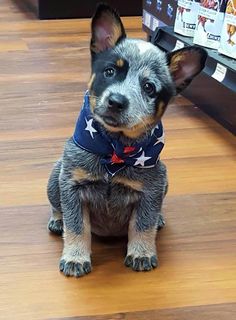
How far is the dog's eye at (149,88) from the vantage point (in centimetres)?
141

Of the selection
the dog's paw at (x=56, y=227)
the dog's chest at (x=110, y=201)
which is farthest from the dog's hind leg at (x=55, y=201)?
the dog's chest at (x=110, y=201)

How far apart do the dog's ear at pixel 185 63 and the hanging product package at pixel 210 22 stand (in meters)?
1.00

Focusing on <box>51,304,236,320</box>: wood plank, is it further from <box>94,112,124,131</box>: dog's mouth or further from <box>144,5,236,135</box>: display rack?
<box>144,5,236,135</box>: display rack

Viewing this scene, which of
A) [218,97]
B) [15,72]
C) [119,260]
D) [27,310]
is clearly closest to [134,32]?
[15,72]

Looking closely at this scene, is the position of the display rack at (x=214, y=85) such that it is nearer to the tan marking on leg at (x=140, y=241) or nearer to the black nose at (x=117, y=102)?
the tan marking on leg at (x=140, y=241)

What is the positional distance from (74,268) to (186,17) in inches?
57.0

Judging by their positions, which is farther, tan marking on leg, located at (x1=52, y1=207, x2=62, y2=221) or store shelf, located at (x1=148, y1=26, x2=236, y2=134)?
store shelf, located at (x1=148, y1=26, x2=236, y2=134)

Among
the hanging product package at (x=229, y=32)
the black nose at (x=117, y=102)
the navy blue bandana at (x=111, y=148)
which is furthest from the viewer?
the hanging product package at (x=229, y=32)

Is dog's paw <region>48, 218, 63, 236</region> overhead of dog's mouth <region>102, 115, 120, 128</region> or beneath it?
beneath

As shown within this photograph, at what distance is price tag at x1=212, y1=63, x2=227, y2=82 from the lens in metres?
2.34

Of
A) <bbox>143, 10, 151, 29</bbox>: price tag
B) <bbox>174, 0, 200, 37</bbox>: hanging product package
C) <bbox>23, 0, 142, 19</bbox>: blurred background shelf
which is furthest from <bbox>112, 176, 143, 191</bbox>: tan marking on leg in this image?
<bbox>23, 0, 142, 19</bbox>: blurred background shelf

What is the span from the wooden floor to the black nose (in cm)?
40

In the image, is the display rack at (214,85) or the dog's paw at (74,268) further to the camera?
the display rack at (214,85)

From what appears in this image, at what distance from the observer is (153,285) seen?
150 cm
